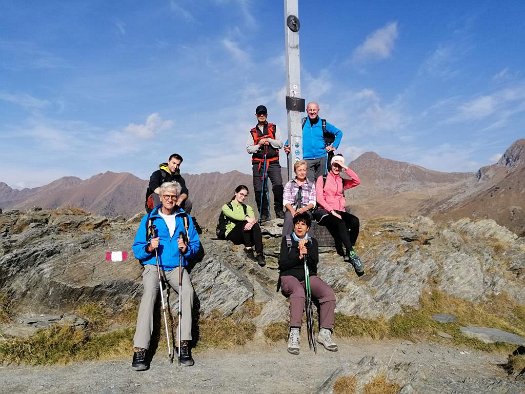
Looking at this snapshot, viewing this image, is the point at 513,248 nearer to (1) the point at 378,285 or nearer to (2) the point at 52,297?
(1) the point at 378,285

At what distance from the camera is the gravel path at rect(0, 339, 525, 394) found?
6.88 meters

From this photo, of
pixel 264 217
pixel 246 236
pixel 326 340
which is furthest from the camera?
pixel 264 217

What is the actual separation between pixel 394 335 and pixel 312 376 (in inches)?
150

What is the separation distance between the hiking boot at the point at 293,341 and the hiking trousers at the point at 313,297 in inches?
5.3

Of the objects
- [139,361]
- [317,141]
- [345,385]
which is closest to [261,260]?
[317,141]

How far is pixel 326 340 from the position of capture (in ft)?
30.2

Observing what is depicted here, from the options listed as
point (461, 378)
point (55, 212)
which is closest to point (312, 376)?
point (461, 378)

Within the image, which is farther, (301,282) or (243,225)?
(243,225)

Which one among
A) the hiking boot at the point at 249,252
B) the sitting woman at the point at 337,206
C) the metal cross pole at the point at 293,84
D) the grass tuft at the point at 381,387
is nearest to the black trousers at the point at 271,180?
the metal cross pole at the point at 293,84

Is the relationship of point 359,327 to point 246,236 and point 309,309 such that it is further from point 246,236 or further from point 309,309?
point 246,236

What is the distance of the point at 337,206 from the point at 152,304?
6.30 meters

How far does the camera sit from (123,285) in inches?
399

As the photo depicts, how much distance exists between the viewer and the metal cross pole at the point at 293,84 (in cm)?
1309

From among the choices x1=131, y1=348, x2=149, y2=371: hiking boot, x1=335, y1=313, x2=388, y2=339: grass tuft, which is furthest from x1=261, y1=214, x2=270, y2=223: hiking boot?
x1=131, y1=348, x2=149, y2=371: hiking boot
